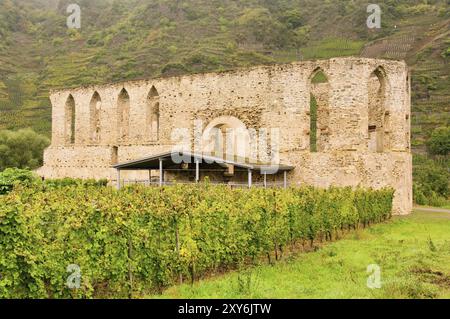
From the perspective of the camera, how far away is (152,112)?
91.1 ft

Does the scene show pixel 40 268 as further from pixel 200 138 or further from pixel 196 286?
pixel 200 138

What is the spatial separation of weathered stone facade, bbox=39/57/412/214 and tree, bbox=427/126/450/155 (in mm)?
18284

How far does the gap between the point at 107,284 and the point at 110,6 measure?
103 meters

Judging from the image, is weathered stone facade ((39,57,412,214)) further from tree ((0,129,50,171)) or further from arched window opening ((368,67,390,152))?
tree ((0,129,50,171))

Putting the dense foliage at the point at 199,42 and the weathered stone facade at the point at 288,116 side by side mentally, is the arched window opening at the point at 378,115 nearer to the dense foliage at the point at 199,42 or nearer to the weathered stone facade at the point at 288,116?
the weathered stone facade at the point at 288,116

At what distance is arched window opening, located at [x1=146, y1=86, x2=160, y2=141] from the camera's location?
27.3 metres

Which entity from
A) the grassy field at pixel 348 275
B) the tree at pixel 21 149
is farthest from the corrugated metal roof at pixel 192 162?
the tree at pixel 21 149

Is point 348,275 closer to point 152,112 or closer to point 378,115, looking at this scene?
point 378,115

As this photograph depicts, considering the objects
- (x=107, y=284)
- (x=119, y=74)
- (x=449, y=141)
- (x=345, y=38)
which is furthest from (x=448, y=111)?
(x=107, y=284)

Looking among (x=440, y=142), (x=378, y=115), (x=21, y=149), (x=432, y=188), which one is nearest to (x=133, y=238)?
(x=378, y=115)

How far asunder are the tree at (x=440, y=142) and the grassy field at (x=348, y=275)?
28.5m

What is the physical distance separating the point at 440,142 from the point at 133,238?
37.9 metres

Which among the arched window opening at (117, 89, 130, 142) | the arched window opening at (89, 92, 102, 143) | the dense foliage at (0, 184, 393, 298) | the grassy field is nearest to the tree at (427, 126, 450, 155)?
the arched window opening at (117, 89, 130, 142)
